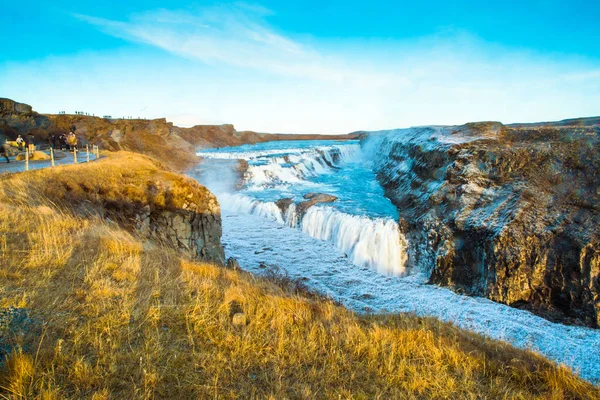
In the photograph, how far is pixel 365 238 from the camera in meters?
15.3

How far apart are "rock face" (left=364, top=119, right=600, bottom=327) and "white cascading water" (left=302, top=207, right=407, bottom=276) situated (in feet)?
2.15

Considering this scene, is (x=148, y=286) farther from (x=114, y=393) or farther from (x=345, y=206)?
(x=345, y=206)

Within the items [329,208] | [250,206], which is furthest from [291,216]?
[250,206]

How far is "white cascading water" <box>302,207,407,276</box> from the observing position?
14.2 metres

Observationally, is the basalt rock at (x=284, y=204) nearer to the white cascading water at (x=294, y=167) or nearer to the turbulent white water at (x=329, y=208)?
the turbulent white water at (x=329, y=208)

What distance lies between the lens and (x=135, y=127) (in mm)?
42938

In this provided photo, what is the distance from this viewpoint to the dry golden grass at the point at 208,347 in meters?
2.76

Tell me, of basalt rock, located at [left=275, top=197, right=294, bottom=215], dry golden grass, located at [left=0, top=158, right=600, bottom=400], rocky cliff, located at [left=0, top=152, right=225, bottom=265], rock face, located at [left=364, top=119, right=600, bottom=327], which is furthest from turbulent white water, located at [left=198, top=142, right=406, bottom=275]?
dry golden grass, located at [left=0, top=158, right=600, bottom=400]

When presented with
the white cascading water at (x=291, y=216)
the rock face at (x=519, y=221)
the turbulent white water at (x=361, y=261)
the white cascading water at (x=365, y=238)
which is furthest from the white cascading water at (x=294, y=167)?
the rock face at (x=519, y=221)

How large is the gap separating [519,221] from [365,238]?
6.23 metres

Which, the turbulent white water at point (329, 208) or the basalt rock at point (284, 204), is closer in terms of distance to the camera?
the turbulent white water at point (329, 208)

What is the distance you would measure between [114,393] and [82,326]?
103 centimetres

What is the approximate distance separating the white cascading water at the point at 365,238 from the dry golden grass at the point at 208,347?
31.1 ft

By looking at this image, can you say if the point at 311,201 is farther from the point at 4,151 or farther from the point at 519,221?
the point at 4,151
